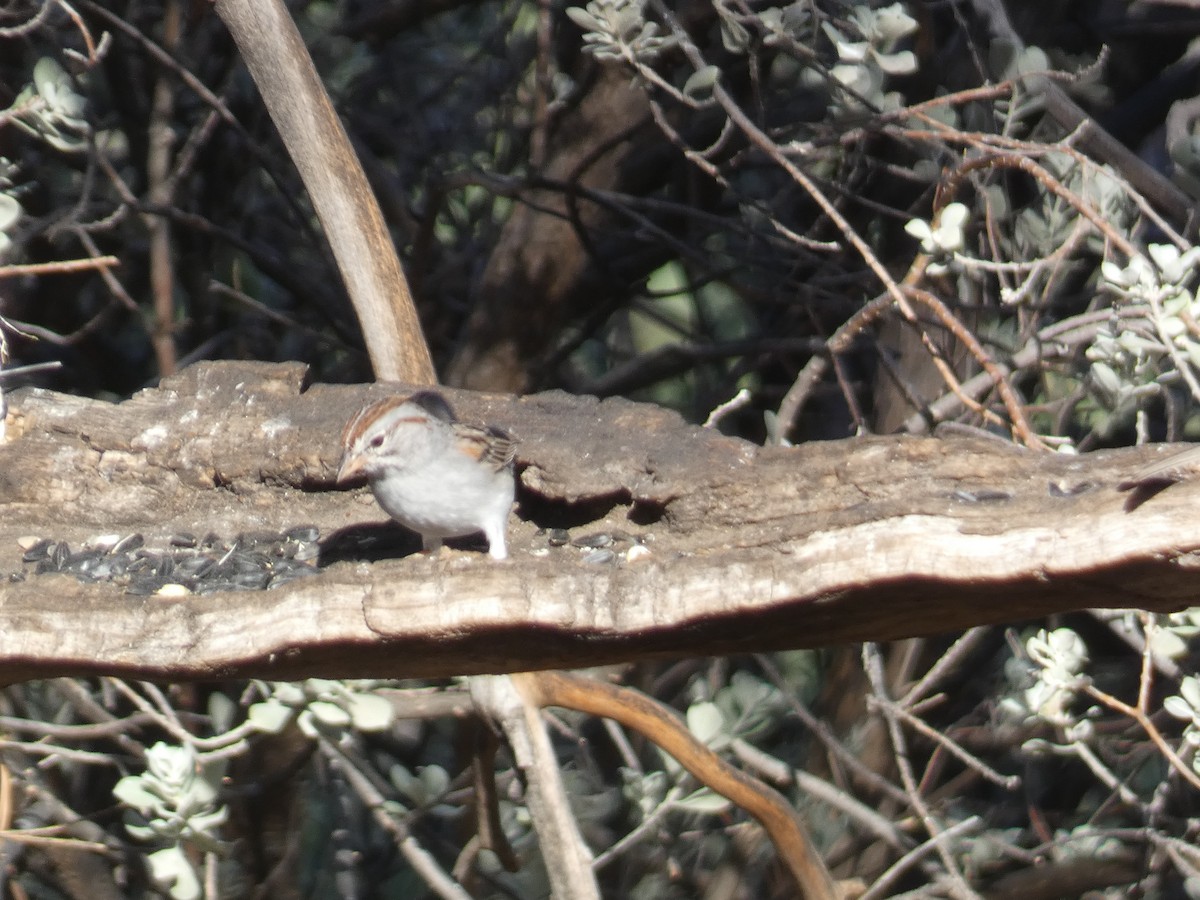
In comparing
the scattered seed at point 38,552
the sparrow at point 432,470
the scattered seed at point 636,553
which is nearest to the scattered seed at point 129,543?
the scattered seed at point 38,552

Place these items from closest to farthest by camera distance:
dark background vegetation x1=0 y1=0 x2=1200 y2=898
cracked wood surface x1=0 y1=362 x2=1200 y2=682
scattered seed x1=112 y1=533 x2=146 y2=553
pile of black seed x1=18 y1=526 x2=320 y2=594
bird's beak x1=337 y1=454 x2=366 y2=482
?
1. cracked wood surface x1=0 y1=362 x2=1200 y2=682
2. pile of black seed x1=18 y1=526 x2=320 y2=594
3. bird's beak x1=337 y1=454 x2=366 y2=482
4. scattered seed x1=112 y1=533 x2=146 y2=553
5. dark background vegetation x1=0 y1=0 x2=1200 y2=898

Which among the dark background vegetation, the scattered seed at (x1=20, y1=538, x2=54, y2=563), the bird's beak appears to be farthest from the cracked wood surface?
the dark background vegetation

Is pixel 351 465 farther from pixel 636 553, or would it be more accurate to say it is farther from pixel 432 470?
pixel 636 553

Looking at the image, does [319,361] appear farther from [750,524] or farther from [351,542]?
[750,524]

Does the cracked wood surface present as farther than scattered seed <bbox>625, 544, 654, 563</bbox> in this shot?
No

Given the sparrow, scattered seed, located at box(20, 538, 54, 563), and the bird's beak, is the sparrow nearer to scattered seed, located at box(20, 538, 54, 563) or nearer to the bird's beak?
the bird's beak

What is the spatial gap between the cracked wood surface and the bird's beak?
176 millimetres

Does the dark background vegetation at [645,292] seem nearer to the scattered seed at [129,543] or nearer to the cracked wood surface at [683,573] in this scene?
the cracked wood surface at [683,573]

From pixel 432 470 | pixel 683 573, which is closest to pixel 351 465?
pixel 432 470

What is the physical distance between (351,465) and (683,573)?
792 mm

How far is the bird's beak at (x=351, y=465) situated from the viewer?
2.44 m

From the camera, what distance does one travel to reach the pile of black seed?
2268mm

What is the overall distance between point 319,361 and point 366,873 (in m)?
1.62

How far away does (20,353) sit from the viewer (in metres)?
4.29
